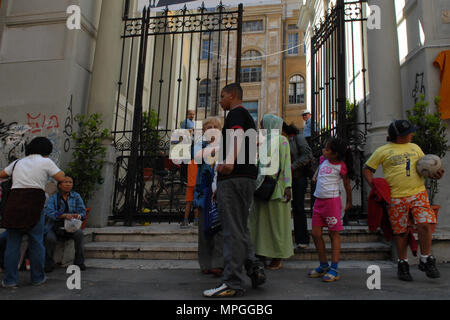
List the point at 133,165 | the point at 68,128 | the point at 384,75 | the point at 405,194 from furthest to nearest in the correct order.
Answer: the point at 133,165
the point at 68,128
the point at 384,75
the point at 405,194

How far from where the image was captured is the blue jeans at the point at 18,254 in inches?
143

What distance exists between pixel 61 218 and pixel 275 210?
9.36 feet

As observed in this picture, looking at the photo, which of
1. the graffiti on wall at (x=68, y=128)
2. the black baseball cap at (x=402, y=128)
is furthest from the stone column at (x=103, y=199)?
the black baseball cap at (x=402, y=128)

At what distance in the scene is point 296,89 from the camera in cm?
2778

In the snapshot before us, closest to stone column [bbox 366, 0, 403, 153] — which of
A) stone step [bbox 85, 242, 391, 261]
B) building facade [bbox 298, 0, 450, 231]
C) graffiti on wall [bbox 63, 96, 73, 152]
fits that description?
building facade [bbox 298, 0, 450, 231]

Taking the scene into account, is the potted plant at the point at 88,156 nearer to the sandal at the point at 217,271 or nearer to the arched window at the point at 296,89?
the sandal at the point at 217,271

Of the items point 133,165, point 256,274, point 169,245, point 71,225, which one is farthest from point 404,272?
point 133,165

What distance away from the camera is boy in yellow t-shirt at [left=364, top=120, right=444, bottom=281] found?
Result: 12.5ft

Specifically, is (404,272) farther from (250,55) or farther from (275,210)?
(250,55)

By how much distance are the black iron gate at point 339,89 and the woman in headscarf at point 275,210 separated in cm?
229

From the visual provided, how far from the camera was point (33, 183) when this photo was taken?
12.4 ft

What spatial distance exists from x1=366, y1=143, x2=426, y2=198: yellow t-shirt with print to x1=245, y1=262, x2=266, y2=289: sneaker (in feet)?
6.01

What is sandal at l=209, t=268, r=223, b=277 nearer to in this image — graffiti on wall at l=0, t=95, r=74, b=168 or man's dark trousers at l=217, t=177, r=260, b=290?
man's dark trousers at l=217, t=177, r=260, b=290
